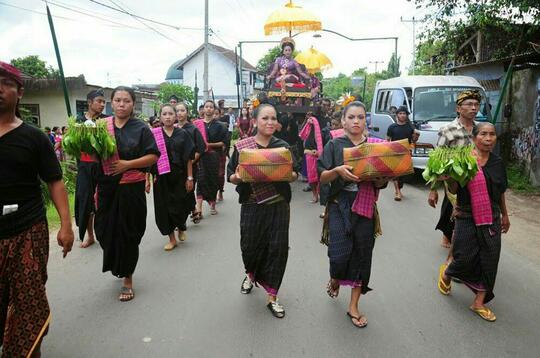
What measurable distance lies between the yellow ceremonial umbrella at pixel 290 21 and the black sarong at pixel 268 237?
27.6 ft

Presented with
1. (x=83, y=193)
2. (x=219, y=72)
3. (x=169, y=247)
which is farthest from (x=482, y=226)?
(x=219, y=72)

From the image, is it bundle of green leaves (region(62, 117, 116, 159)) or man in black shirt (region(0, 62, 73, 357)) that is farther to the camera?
bundle of green leaves (region(62, 117, 116, 159))

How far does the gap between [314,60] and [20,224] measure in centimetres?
1583

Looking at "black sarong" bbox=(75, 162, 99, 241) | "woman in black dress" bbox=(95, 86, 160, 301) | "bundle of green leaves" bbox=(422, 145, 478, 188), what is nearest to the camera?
"bundle of green leaves" bbox=(422, 145, 478, 188)

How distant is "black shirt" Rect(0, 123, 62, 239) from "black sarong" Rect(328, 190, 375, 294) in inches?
81.8

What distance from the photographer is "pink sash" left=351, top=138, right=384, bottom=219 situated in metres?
3.65

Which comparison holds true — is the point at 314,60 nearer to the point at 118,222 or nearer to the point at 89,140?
the point at 118,222

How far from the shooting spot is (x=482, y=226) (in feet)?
12.6

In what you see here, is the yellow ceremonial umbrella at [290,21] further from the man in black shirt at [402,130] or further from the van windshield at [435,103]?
the man in black shirt at [402,130]

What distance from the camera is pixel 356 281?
12.2 feet

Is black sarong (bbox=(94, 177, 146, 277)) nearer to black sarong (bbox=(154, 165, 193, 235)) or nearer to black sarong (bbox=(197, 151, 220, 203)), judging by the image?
black sarong (bbox=(154, 165, 193, 235))

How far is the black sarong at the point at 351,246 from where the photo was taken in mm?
3699

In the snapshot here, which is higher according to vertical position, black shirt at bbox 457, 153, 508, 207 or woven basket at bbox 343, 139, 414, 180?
woven basket at bbox 343, 139, 414, 180

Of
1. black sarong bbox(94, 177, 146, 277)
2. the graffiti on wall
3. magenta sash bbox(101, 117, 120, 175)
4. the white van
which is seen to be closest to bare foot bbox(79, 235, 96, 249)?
black sarong bbox(94, 177, 146, 277)
